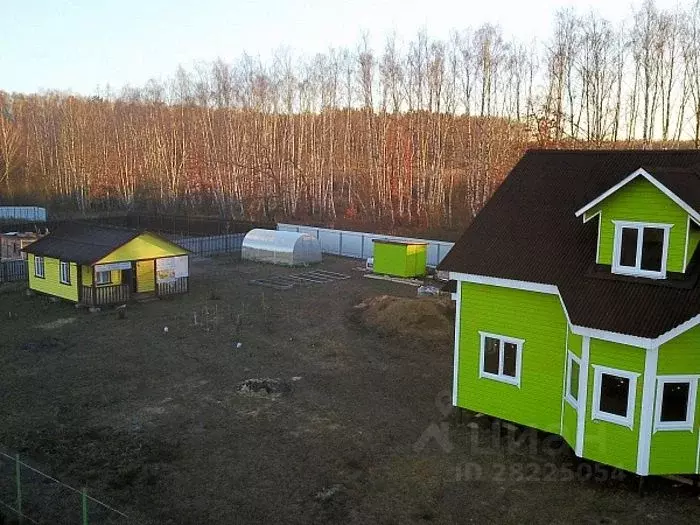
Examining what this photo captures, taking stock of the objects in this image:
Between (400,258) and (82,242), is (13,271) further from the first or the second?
(400,258)

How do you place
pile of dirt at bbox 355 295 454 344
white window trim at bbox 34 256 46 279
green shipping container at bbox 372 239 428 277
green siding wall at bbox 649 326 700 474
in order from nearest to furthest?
1. green siding wall at bbox 649 326 700 474
2. pile of dirt at bbox 355 295 454 344
3. white window trim at bbox 34 256 46 279
4. green shipping container at bbox 372 239 428 277

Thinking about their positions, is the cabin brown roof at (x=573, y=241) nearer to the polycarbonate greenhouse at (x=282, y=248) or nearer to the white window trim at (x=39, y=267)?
the white window trim at (x=39, y=267)

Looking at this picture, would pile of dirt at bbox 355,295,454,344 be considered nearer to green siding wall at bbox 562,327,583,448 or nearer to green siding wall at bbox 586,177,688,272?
green siding wall at bbox 562,327,583,448

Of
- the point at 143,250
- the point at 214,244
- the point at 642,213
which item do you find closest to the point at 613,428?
the point at 642,213

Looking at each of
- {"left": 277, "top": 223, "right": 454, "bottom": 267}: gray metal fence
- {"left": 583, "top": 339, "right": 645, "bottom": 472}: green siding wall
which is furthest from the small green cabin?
{"left": 583, "top": 339, "right": 645, "bottom": 472}: green siding wall

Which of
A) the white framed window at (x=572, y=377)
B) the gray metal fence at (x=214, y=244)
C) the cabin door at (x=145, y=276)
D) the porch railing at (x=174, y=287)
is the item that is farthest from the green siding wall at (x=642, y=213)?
the gray metal fence at (x=214, y=244)

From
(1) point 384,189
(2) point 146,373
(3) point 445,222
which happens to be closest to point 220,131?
(1) point 384,189

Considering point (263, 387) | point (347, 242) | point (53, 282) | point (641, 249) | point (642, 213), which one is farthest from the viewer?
point (347, 242)
